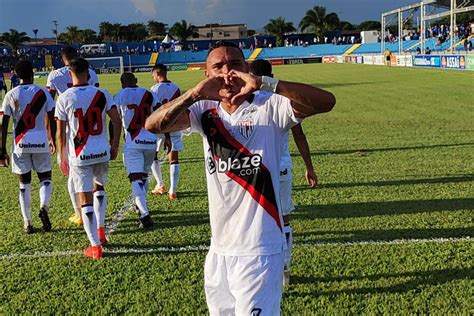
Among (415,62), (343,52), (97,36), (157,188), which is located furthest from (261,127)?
(97,36)

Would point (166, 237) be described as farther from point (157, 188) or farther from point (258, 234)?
point (258, 234)

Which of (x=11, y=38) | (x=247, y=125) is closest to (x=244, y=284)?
(x=247, y=125)

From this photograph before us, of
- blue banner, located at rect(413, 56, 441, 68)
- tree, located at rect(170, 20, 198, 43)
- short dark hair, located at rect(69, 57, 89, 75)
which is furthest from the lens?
tree, located at rect(170, 20, 198, 43)

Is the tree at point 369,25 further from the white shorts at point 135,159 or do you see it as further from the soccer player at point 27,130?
the soccer player at point 27,130

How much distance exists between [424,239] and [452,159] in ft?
16.1

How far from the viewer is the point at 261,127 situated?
2752mm

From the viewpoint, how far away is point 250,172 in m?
2.77

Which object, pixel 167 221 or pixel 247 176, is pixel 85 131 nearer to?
pixel 167 221

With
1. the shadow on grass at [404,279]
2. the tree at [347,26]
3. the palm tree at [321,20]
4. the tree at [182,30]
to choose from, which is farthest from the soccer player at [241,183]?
the tree at [347,26]

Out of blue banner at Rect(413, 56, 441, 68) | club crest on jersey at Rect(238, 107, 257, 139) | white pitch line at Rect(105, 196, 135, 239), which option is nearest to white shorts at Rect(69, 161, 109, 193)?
white pitch line at Rect(105, 196, 135, 239)

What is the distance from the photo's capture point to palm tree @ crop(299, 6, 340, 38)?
10519cm

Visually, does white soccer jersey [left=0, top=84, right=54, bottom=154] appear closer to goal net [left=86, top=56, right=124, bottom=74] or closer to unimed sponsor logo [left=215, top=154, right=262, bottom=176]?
unimed sponsor logo [left=215, top=154, right=262, bottom=176]

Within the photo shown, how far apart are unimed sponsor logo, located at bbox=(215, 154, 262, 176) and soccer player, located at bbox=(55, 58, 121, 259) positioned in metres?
3.23

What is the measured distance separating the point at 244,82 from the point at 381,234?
4072mm
